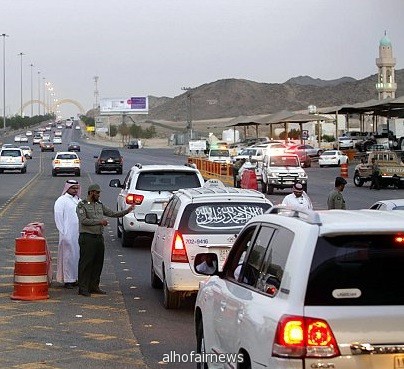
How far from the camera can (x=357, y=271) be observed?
5867 millimetres

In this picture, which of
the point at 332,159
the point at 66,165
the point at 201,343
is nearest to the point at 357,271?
the point at 201,343

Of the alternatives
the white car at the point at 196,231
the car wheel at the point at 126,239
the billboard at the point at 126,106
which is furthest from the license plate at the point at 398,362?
the billboard at the point at 126,106

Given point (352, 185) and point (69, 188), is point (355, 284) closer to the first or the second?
point (69, 188)

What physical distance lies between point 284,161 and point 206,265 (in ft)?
115

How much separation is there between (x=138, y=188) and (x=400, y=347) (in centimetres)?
1525

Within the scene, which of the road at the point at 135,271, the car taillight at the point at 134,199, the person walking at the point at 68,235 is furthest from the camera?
the car taillight at the point at 134,199

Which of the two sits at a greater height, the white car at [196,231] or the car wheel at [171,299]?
the white car at [196,231]

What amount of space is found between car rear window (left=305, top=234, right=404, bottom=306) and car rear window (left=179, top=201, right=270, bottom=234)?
6.86 metres

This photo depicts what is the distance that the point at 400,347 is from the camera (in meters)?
5.61

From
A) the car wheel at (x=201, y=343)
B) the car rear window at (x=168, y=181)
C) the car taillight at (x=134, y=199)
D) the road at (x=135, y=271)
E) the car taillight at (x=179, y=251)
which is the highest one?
the car rear window at (x=168, y=181)

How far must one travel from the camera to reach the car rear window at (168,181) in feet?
67.2

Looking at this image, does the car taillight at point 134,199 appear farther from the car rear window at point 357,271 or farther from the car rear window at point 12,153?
the car rear window at point 12,153

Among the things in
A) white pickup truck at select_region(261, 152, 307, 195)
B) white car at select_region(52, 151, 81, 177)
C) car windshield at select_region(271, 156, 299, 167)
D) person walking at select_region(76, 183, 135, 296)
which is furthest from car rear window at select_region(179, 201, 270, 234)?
white car at select_region(52, 151, 81, 177)

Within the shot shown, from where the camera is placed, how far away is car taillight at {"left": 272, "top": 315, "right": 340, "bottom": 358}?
5562 mm
